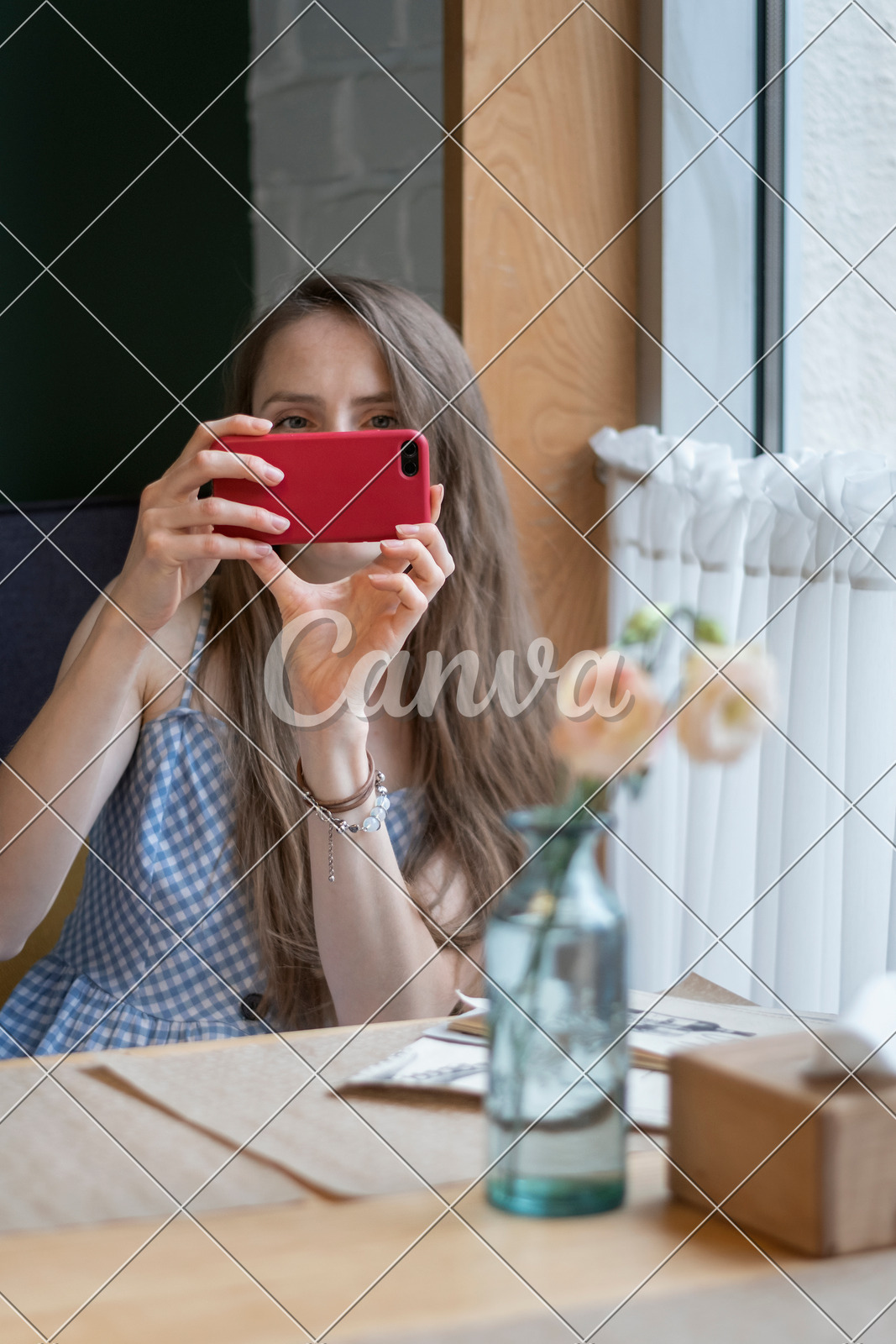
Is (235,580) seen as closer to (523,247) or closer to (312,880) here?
(312,880)

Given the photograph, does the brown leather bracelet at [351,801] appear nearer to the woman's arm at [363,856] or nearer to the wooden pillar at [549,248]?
the woman's arm at [363,856]

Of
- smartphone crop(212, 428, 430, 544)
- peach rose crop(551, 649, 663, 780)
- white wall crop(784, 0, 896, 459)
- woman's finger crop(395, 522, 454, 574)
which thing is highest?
white wall crop(784, 0, 896, 459)

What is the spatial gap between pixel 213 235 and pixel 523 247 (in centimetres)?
44

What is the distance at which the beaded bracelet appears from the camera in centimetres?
64

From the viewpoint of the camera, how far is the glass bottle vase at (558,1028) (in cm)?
28

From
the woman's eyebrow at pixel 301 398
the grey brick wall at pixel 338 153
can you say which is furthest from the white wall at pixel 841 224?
the grey brick wall at pixel 338 153

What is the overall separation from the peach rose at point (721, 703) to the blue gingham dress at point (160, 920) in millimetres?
427

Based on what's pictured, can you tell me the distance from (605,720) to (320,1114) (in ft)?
0.63

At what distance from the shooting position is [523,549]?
2.99ft

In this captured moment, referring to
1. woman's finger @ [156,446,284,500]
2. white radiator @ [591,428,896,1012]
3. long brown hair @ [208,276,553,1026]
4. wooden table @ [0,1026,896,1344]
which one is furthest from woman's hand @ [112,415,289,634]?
wooden table @ [0,1026,896,1344]

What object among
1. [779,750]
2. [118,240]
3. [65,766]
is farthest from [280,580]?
[118,240]

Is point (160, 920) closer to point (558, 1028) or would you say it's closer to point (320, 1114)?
point (320, 1114)

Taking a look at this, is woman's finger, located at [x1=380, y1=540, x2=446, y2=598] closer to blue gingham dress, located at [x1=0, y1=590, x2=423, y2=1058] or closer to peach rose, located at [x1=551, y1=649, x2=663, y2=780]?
blue gingham dress, located at [x1=0, y1=590, x2=423, y2=1058]

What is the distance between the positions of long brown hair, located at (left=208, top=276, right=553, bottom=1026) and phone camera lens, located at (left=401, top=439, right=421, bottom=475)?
137 millimetres
